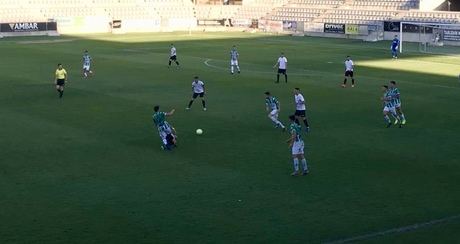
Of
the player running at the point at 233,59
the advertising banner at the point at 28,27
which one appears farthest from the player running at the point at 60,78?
the advertising banner at the point at 28,27

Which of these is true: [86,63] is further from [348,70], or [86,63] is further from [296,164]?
[296,164]

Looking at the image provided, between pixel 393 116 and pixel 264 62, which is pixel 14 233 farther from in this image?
pixel 264 62

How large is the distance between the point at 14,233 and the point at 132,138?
1038 centimetres

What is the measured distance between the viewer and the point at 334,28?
3039 inches

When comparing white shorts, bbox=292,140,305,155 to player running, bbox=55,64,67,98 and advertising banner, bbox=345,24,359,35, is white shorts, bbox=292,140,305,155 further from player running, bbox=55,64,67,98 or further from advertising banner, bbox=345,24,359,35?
advertising banner, bbox=345,24,359,35

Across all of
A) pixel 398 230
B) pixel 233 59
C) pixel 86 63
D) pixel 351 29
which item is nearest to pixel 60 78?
pixel 86 63

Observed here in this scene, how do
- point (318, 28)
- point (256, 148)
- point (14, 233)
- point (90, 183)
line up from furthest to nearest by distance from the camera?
point (318, 28)
point (256, 148)
point (90, 183)
point (14, 233)

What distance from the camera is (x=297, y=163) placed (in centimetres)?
2142

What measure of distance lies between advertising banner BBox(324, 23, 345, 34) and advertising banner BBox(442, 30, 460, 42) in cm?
1317

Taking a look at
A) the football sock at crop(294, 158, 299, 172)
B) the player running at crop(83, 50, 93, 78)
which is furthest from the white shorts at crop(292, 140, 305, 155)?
the player running at crop(83, 50, 93, 78)

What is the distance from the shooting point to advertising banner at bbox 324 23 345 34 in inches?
3004

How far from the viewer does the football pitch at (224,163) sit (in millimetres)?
16688

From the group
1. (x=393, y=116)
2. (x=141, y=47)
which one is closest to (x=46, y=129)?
(x=393, y=116)

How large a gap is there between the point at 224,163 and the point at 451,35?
1879 inches
